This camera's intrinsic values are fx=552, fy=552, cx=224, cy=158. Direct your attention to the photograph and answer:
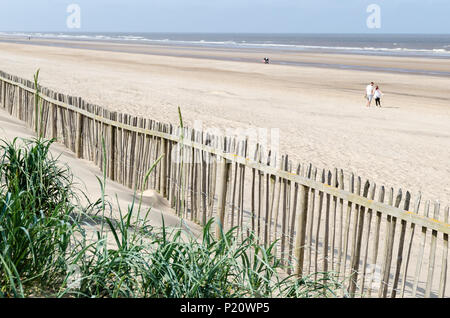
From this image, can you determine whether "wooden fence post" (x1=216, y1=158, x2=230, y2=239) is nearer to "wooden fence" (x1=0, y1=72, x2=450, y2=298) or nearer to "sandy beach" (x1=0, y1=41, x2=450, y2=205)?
"wooden fence" (x1=0, y1=72, x2=450, y2=298)

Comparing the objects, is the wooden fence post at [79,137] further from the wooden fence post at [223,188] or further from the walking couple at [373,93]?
the walking couple at [373,93]

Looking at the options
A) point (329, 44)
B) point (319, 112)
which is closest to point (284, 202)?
point (319, 112)

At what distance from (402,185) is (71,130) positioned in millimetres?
5236

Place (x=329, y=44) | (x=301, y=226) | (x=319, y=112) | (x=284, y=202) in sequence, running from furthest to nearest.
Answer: (x=329, y=44), (x=319, y=112), (x=284, y=202), (x=301, y=226)

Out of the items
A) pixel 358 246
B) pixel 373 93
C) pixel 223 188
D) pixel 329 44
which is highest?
pixel 329 44

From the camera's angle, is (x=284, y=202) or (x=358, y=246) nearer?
(x=358, y=246)

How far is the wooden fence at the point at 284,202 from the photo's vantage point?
3985mm

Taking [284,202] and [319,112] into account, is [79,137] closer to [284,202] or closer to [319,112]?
[284,202]

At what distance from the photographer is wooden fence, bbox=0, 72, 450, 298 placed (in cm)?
399

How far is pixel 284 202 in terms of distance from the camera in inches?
190

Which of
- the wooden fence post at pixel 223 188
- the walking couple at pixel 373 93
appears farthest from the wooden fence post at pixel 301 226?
the walking couple at pixel 373 93
